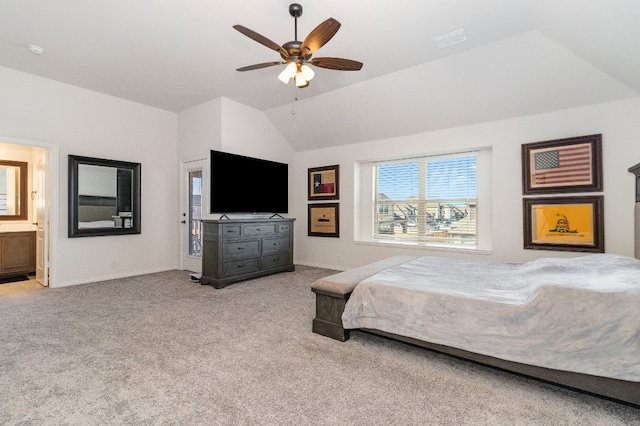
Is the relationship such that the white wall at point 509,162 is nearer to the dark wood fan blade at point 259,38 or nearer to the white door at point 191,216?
the white door at point 191,216

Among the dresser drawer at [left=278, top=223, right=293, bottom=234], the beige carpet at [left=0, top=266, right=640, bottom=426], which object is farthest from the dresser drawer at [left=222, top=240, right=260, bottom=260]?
the beige carpet at [left=0, top=266, right=640, bottom=426]

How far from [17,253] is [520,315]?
707cm

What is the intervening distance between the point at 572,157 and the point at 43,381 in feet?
18.2

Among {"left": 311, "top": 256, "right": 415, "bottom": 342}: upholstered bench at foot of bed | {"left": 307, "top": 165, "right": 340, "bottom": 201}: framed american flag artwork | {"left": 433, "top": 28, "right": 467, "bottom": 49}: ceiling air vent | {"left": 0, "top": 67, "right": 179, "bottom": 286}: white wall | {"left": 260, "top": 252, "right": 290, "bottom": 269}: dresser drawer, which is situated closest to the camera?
{"left": 311, "top": 256, "right": 415, "bottom": 342}: upholstered bench at foot of bed

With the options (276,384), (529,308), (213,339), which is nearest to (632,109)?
(529,308)

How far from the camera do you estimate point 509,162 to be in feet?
13.8

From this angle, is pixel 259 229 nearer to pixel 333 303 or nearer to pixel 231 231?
pixel 231 231

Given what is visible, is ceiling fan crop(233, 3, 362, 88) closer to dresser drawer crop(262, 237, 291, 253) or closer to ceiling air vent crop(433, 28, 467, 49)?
ceiling air vent crop(433, 28, 467, 49)

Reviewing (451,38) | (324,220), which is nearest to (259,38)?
(451,38)

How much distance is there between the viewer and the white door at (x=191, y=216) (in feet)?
17.9

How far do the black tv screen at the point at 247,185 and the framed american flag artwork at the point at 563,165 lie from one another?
12.7 ft

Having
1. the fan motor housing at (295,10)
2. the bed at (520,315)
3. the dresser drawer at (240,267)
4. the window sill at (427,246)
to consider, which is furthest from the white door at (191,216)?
the bed at (520,315)

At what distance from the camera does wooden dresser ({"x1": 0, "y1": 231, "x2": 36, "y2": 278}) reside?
4938 millimetres

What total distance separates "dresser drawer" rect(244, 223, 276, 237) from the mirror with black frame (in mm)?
1984
